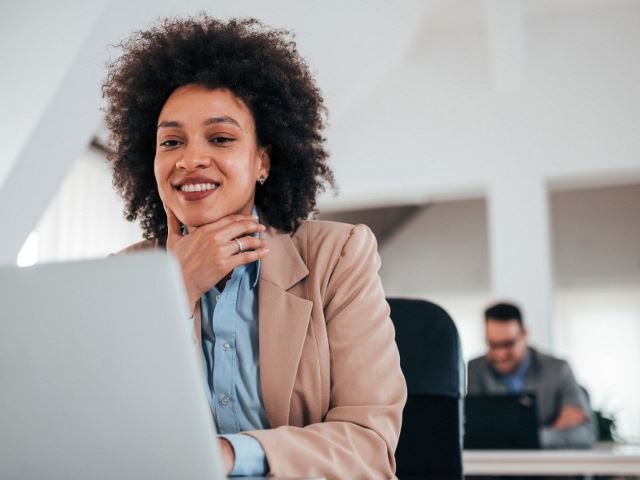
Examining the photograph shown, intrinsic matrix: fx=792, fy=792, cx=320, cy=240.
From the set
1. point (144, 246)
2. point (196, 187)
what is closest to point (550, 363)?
point (144, 246)

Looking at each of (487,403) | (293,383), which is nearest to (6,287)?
(293,383)

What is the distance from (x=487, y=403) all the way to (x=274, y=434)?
6.28 feet

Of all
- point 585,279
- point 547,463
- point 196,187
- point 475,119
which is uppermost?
point 475,119

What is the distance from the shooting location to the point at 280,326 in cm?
134

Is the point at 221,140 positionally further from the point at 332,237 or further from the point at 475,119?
the point at 475,119

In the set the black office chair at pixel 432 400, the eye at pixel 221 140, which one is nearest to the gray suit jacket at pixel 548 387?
the black office chair at pixel 432 400

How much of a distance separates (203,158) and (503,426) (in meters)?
1.86

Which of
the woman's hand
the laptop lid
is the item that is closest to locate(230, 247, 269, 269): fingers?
the woman's hand

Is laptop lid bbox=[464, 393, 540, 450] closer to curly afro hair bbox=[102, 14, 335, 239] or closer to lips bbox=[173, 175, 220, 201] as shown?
curly afro hair bbox=[102, 14, 335, 239]

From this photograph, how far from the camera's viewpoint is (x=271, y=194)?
1.67 meters

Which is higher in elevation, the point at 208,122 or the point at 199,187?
the point at 208,122

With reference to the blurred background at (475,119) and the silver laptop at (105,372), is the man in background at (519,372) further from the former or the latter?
the silver laptop at (105,372)

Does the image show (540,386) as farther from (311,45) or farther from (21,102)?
(21,102)

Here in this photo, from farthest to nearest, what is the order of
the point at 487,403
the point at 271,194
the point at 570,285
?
the point at 570,285 → the point at 487,403 → the point at 271,194
